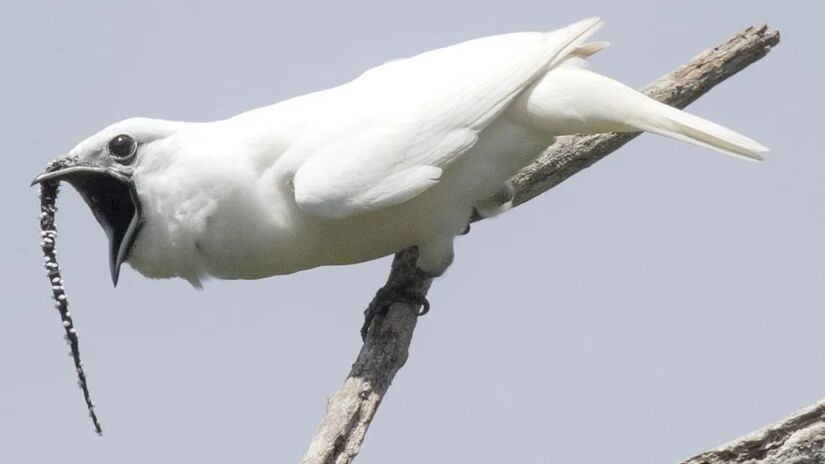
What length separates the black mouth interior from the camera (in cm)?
521

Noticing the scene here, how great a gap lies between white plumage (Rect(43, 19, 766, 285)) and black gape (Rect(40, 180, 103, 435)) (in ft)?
0.66

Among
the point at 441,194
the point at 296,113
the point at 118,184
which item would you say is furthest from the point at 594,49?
the point at 118,184

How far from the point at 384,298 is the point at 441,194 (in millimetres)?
523

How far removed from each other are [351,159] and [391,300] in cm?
74

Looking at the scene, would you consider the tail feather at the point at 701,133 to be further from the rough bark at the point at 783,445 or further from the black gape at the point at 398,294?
the rough bark at the point at 783,445

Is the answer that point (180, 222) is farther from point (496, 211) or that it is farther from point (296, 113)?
point (496, 211)

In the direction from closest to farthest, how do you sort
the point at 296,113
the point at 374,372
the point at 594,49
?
the point at 374,372 < the point at 296,113 < the point at 594,49

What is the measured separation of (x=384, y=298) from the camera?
5.66 m

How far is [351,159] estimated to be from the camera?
17.0ft

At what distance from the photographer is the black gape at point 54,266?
4.99 meters

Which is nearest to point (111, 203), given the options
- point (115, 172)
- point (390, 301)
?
point (115, 172)

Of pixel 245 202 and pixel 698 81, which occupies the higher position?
pixel 698 81

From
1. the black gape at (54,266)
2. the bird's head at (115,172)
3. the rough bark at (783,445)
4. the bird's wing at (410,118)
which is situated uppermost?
the bird's wing at (410,118)

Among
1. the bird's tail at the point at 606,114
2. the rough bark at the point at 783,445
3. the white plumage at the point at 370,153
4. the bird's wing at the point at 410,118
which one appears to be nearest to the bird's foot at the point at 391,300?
the white plumage at the point at 370,153
